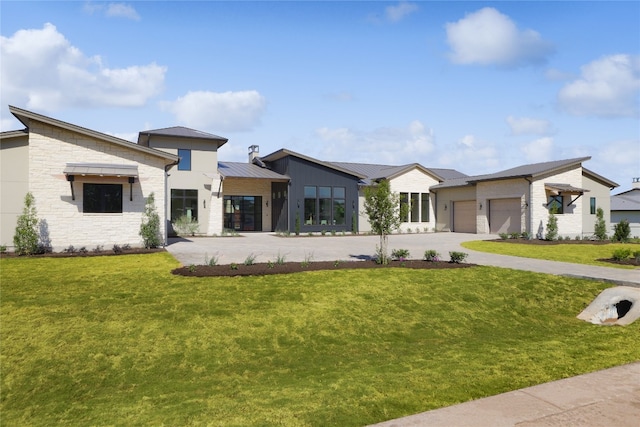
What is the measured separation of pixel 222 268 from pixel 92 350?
520 cm

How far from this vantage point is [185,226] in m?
25.7

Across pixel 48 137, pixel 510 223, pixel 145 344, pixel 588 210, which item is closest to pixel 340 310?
pixel 145 344

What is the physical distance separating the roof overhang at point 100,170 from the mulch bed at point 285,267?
7077 mm

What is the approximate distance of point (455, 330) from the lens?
836cm

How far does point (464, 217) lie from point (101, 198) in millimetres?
25968

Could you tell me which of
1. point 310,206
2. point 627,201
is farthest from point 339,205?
point 627,201

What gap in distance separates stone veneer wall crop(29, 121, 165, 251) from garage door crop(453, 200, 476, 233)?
23.4 metres

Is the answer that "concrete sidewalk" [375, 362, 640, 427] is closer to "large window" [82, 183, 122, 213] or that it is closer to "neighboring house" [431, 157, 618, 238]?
"large window" [82, 183, 122, 213]

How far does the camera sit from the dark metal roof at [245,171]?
93.4 ft

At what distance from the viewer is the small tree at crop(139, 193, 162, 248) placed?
17.3 meters

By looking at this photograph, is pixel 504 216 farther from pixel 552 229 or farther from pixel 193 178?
pixel 193 178

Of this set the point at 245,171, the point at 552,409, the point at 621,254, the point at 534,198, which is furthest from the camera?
the point at 245,171

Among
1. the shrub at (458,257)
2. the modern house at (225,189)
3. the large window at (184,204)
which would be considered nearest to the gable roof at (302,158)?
the modern house at (225,189)

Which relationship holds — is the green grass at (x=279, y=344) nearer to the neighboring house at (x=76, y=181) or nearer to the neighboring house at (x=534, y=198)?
the neighboring house at (x=76, y=181)
